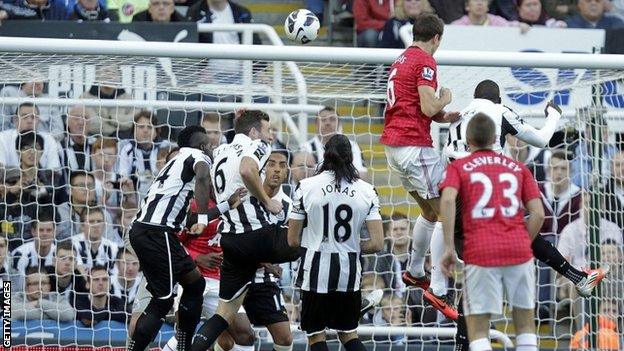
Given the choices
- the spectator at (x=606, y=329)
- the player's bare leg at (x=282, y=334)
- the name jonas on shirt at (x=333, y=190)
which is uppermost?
the name jonas on shirt at (x=333, y=190)

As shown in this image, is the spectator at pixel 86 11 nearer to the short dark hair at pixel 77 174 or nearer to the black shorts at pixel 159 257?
the short dark hair at pixel 77 174

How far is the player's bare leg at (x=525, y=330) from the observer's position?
9883 mm

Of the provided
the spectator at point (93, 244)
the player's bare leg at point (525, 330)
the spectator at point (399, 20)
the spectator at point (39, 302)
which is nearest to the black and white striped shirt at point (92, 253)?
the spectator at point (93, 244)

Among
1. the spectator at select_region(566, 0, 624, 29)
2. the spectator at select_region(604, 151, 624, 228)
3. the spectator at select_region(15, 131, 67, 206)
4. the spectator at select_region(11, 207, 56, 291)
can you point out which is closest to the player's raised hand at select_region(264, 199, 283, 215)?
the spectator at select_region(11, 207, 56, 291)

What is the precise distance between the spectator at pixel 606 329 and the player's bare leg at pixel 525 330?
3.24 m

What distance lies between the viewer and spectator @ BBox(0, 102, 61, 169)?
45.9 ft

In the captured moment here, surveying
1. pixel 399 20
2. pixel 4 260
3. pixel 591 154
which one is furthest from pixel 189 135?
pixel 399 20

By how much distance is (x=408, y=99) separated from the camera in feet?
35.8

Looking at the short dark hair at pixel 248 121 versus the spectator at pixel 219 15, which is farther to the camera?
the spectator at pixel 219 15

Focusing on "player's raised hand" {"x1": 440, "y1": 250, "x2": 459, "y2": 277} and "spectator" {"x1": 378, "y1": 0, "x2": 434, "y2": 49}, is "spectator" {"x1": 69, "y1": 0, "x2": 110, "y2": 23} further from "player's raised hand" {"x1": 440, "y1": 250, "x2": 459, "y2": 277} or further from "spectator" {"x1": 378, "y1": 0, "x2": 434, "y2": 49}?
"player's raised hand" {"x1": 440, "y1": 250, "x2": 459, "y2": 277}

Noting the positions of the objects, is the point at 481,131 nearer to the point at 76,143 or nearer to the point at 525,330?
the point at 525,330

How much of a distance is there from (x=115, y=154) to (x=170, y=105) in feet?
2.68

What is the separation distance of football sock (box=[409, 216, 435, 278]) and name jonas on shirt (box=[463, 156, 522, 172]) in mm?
1795

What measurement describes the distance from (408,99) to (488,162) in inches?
52.7
